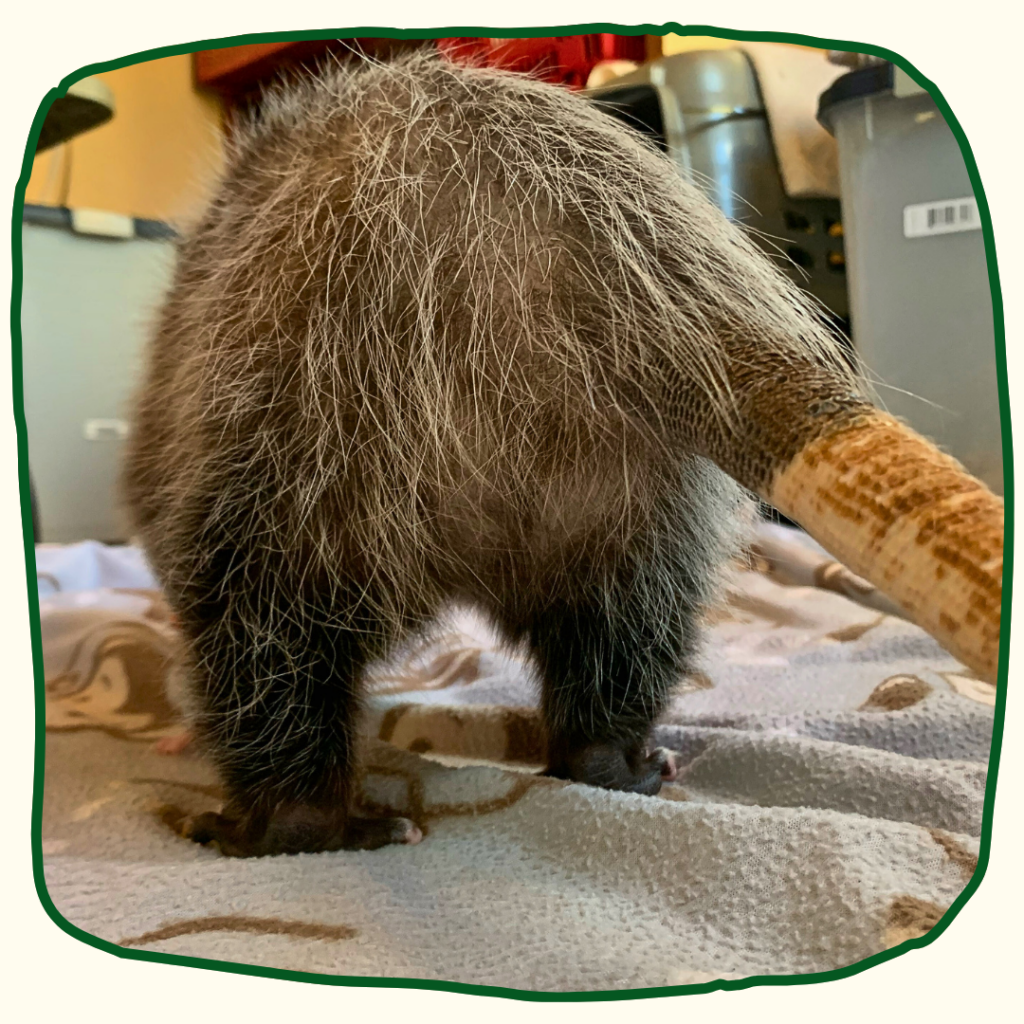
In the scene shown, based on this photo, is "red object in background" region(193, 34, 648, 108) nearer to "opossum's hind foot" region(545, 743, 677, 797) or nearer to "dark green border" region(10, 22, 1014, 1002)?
"dark green border" region(10, 22, 1014, 1002)

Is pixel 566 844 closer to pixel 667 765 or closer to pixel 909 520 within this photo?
pixel 667 765

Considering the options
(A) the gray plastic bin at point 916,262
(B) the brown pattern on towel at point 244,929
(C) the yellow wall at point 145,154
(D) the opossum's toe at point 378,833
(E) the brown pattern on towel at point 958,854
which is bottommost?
(D) the opossum's toe at point 378,833

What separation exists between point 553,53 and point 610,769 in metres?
0.60

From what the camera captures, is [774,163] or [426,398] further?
[774,163]

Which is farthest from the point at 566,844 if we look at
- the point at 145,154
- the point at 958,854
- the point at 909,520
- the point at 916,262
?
the point at 145,154

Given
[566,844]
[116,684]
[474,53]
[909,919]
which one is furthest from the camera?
[116,684]

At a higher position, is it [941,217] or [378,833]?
[941,217]

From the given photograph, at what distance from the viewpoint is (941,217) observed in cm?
85

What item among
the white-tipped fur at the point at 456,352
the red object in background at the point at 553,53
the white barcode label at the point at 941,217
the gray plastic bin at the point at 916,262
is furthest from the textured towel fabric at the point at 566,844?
the red object in background at the point at 553,53

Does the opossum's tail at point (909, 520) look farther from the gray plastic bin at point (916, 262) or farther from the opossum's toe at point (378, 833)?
the opossum's toe at point (378, 833)

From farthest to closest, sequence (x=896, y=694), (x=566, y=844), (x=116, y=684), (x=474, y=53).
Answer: (x=116, y=684) → (x=896, y=694) → (x=474, y=53) → (x=566, y=844)

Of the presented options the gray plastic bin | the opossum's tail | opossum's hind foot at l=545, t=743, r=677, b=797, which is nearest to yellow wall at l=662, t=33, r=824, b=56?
the gray plastic bin

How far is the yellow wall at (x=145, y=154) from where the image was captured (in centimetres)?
94

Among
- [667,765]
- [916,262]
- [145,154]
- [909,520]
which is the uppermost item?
[145,154]
